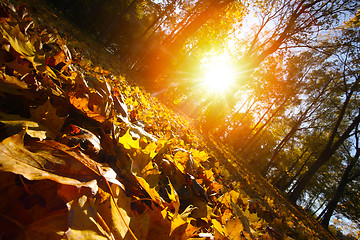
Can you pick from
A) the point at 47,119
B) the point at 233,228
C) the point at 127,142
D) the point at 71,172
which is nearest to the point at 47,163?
the point at 71,172

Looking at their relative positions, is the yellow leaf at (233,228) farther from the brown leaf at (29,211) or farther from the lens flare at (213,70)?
the lens flare at (213,70)

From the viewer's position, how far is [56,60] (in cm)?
107

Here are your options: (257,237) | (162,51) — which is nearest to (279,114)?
(162,51)

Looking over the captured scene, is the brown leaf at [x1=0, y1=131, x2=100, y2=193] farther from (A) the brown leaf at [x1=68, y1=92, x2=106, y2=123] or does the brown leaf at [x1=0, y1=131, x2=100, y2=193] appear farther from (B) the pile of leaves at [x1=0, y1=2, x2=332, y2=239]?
(A) the brown leaf at [x1=68, y1=92, x2=106, y2=123]

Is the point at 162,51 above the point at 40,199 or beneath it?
above

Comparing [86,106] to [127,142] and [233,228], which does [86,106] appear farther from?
[233,228]

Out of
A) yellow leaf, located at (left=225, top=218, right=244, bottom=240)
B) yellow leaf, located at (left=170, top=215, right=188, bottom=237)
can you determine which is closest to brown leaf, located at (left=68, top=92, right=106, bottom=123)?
yellow leaf, located at (left=170, top=215, right=188, bottom=237)

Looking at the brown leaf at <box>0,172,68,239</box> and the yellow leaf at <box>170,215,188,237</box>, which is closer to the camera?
the brown leaf at <box>0,172,68,239</box>

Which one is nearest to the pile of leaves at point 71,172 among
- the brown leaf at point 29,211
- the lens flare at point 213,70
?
the brown leaf at point 29,211

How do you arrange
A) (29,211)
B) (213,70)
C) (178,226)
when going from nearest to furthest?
1. (29,211)
2. (178,226)
3. (213,70)

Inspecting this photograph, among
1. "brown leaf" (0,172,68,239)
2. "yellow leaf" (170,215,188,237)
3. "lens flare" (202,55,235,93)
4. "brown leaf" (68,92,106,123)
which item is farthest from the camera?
"lens flare" (202,55,235,93)

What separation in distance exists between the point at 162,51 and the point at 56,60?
32.7 ft

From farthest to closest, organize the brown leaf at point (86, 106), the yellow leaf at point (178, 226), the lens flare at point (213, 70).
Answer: the lens flare at point (213, 70) → the brown leaf at point (86, 106) → the yellow leaf at point (178, 226)

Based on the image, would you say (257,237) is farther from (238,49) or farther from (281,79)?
(281,79)
